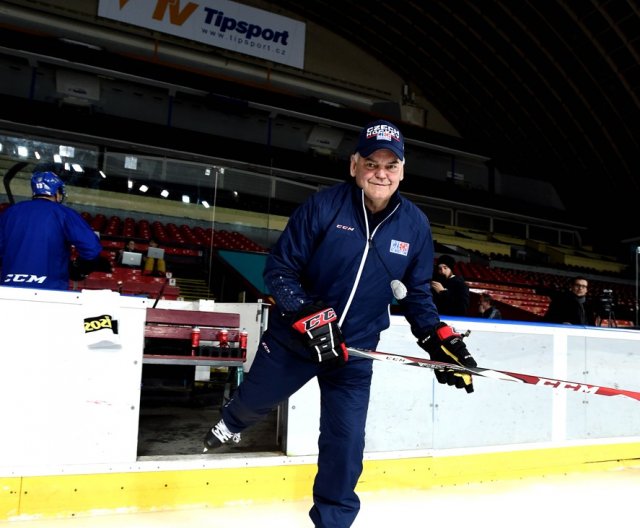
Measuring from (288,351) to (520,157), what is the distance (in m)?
19.1

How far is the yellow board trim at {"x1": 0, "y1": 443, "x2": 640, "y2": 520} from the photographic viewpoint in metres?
2.20

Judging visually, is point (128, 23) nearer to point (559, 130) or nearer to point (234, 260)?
point (234, 260)

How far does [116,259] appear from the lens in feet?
22.0

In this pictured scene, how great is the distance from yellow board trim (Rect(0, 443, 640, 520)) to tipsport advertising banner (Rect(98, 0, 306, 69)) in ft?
53.2

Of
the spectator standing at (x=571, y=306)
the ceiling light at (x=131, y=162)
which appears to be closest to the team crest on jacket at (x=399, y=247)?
the spectator standing at (x=571, y=306)

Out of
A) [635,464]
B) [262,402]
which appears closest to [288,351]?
[262,402]

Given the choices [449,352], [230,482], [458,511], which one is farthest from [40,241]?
[458,511]

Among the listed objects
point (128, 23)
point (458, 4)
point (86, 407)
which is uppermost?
point (458, 4)

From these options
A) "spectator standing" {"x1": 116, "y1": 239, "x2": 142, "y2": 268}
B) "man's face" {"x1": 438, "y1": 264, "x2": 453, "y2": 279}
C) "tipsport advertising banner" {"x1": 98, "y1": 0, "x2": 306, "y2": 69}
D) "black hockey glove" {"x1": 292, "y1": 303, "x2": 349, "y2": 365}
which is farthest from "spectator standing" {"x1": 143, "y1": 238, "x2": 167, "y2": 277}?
"tipsport advertising banner" {"x1": 98, "y1": 0, "x2": 306, "y2": 69}

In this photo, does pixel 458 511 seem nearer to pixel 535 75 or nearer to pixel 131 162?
pixel 131 162

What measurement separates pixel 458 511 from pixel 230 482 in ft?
3.67

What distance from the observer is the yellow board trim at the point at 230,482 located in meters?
2.20

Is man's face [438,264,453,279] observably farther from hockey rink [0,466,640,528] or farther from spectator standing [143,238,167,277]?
spectator standing [143,238,167,277]

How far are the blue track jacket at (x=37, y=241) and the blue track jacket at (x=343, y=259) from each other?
4.45ft
